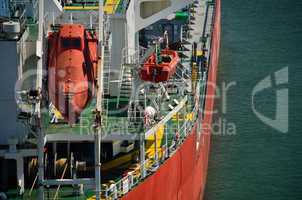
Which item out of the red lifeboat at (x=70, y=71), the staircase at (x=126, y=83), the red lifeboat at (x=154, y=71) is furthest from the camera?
the staircase at (x=126, y=83)

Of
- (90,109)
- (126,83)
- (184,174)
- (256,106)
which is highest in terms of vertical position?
(126,83)

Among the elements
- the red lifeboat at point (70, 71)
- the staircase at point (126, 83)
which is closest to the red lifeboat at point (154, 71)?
the staircase at point (126, 83)

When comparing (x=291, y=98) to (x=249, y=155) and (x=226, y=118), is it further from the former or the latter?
(x=249, y=155)

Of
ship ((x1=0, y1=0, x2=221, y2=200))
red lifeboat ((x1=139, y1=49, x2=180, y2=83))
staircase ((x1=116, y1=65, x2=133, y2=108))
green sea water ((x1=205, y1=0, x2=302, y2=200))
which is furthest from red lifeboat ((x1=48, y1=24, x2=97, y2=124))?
green sea water ((x1=205, y1=0, x2=302, y2=200))

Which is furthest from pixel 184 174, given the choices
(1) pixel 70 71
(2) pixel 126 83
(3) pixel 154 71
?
(1) pixel 70 71

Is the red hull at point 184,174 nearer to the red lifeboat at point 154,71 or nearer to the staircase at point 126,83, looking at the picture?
the red lifeboat at point 154,71

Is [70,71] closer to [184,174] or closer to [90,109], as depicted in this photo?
[90,109]
